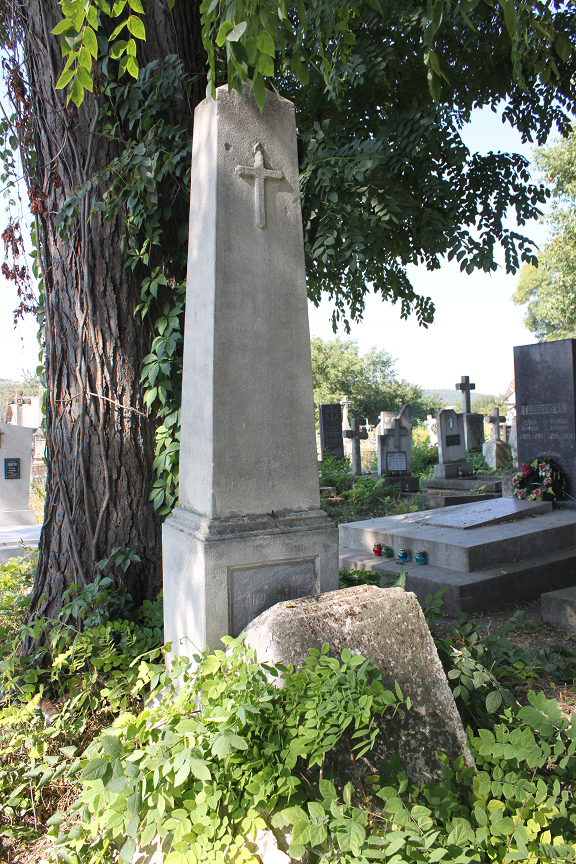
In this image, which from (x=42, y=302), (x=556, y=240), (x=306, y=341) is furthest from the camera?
(x=556, y=240)

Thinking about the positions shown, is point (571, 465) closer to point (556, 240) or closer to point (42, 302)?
point (42, 302)

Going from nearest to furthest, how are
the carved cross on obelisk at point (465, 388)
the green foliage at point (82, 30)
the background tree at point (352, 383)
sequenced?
the green foliage at point (82, 30), the carved cross on obelisk at point (465, 388), the background tree at point (352, 383)

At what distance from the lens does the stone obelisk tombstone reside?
2320mm

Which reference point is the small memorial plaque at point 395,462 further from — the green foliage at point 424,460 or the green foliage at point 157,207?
the green foliage at point 157,207

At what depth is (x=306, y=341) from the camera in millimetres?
2537

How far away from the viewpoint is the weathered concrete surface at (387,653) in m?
1.83

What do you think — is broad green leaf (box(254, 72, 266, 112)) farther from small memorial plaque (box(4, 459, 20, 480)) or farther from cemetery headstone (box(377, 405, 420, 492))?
cemetery headstone (box(377, 405, 420, 492))

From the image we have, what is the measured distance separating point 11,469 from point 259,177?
350 inches

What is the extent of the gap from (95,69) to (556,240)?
903 inches

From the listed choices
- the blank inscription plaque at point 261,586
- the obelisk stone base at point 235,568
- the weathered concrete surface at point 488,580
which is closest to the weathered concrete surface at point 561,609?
the weathered concrete surface at point 488,580

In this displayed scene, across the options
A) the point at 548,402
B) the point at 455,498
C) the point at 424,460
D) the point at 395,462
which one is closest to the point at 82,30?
the point at 548,402

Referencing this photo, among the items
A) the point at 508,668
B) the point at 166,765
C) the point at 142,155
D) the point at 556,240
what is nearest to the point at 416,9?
the point at 142,155

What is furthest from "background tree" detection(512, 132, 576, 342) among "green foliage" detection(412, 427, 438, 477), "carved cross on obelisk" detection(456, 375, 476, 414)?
"green foliage" detection(412, 427, 438, 477)

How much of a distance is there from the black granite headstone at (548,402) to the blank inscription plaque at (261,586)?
594 cm
